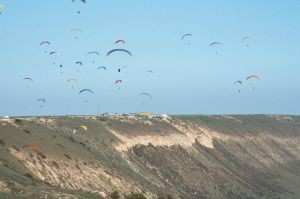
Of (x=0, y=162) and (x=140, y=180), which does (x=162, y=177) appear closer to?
(x=140, y=180)

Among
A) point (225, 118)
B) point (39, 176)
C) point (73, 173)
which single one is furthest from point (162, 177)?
point (225, 118)

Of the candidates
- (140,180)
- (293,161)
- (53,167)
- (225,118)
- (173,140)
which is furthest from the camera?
(225,118)

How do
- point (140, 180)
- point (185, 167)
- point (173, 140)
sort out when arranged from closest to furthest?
point (140, 180) < point (185, 167) < point (173, 140)

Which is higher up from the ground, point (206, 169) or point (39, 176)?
point (206, 169)

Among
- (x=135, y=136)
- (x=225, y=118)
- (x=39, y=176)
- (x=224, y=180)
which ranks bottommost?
(x=39, y=176)

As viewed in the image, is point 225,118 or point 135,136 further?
point 225,118

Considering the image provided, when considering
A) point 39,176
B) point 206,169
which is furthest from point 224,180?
point 39,176
